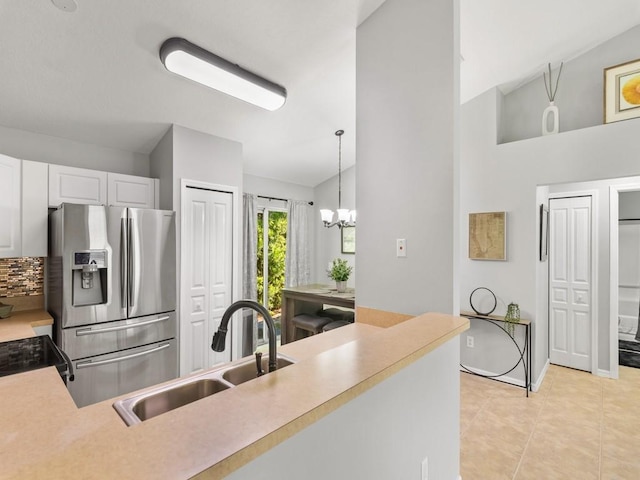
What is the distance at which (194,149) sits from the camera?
10.3ft

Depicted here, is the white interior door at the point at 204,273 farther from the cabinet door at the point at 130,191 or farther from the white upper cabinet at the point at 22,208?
the white upper cabinet at the point at 22,208

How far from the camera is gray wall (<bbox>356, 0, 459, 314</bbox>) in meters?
1.88

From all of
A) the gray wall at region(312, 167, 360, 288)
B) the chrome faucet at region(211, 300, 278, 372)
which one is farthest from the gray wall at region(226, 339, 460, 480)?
the gray wall at region(312, 167, 360, 288)

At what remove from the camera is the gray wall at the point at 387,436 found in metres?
0.84

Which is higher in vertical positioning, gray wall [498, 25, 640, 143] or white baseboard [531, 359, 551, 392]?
gray wall [498, 25, 640, 143]

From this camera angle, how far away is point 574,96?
3428mm

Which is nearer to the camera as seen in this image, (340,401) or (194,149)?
(340,401)

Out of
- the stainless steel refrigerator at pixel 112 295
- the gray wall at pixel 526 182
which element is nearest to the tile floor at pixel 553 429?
the gray wall at pixel 526 182

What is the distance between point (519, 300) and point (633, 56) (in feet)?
8.74

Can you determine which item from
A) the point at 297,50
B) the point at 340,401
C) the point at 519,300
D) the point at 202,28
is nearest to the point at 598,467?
the point at 519,300

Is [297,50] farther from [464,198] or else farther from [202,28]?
[464,198]

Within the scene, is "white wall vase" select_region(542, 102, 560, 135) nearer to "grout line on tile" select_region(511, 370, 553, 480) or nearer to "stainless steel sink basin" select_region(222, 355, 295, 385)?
"grout line on tile" select_region(511, 370, 553, 480)

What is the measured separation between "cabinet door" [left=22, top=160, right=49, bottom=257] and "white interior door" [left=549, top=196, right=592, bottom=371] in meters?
5.19

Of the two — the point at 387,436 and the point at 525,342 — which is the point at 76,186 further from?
the point at 525,342
